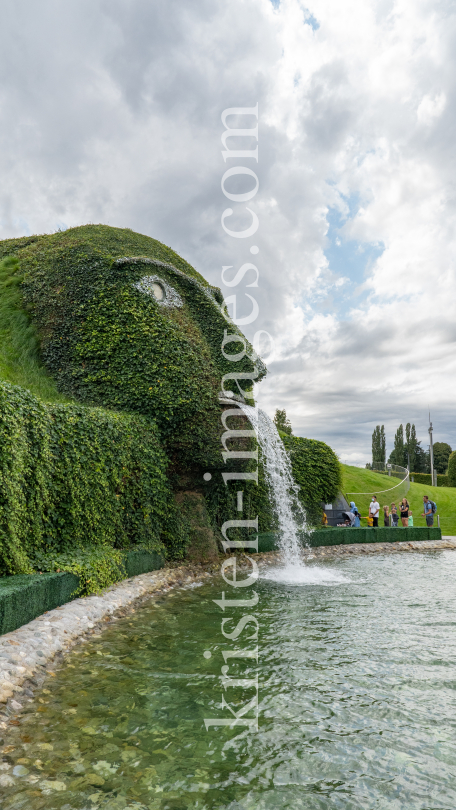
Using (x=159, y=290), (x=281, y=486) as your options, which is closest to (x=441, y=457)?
(x=281, y=486)

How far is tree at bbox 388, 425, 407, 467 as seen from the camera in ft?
221

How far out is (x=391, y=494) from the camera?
28172 millimetres

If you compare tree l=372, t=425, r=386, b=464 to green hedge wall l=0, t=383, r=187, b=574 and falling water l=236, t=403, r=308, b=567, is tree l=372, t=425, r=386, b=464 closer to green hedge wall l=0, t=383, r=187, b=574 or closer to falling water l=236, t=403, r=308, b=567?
falling water l=236, t=403, r=308, b=567

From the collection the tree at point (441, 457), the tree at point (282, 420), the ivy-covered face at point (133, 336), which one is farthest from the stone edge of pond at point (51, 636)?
the tree at point (441, 457)

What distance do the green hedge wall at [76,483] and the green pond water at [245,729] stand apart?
6.92 feet

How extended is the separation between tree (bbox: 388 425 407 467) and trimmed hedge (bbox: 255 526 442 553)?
49.9 meters

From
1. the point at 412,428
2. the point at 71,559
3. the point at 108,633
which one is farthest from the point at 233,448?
the point at 412,428

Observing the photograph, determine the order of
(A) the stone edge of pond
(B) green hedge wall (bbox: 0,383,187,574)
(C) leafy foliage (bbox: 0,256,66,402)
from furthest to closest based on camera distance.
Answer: (C) leafy foliage (bbox: 0,256,66,402) → (B) green hedge wall (bbox: 0,383,187,574) → (A) the stone edge of pond

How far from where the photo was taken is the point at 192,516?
41.8 ft

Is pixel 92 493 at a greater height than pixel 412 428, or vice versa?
pixel 412 428

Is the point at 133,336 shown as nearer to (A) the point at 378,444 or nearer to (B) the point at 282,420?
(B) the point at 282,420

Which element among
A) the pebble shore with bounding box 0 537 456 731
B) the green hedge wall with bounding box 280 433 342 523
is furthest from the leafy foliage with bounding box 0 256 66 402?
the green hedge wall with bounding box 280 433 342 523

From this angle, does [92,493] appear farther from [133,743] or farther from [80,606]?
[133,743]

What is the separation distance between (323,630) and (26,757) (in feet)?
14.6
